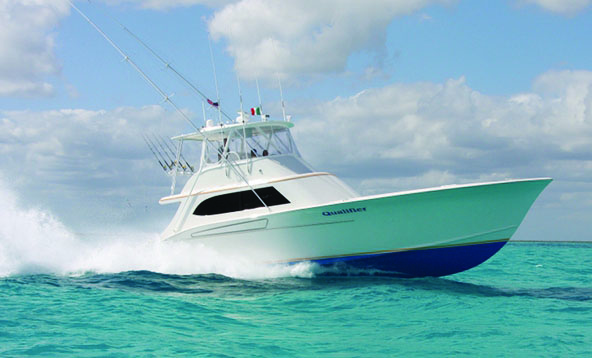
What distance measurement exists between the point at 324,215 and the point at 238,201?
2.19 m

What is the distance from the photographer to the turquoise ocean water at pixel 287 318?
6.08m

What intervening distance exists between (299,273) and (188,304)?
10.3ft

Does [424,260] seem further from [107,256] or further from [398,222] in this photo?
[107,256]

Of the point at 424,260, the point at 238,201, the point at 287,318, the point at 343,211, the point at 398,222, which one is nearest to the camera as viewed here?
the point at 287,318

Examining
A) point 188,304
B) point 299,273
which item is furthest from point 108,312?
point 299,273

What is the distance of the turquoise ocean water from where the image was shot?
19.9 ft

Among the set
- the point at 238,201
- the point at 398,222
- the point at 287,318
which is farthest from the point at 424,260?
the point at 238,201

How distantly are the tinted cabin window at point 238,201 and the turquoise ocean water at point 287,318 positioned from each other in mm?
1557

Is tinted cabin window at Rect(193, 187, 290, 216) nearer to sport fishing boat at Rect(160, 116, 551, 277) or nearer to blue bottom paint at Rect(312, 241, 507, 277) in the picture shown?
sport fishing boat at Rect(160, 116, 551, 277)

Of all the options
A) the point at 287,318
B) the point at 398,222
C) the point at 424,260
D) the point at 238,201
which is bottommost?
the point at 287,318

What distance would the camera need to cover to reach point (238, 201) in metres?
11.6

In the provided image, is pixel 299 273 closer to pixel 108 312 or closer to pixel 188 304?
pixel 188 304

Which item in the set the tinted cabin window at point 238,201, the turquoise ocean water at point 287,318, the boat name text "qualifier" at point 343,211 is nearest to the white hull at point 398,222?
the boat name text "qualifier" at point 343,211

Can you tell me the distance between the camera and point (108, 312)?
773 centimetres
